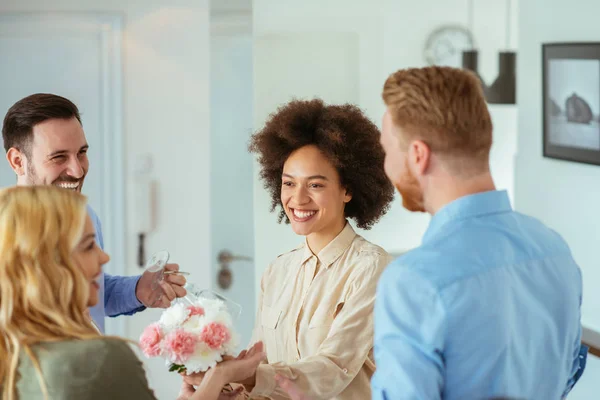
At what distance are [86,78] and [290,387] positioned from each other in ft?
10.2

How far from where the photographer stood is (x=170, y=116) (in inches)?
192

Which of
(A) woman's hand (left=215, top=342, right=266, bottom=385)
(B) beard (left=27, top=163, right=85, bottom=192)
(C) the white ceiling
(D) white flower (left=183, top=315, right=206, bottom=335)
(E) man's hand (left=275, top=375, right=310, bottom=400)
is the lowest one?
(E) man's hand (left=275, top=375, right=310, bottom=400)

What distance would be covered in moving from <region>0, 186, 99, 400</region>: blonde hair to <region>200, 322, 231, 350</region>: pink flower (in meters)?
0.40

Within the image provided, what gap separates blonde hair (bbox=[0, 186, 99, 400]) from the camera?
60.8 inches

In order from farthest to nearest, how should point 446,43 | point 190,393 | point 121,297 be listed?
point 446,43 < point 121,297 < point 190,393

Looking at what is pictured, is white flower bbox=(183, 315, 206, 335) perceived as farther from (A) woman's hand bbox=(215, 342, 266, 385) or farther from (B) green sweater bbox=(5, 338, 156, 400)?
(B) green sweater bbox=(5, 338, 156, 400)

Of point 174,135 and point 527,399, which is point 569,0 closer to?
point 174,135

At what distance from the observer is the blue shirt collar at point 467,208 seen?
1656 millimetres

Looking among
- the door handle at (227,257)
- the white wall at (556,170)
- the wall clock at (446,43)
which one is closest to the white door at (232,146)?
the door handle at (227,257)

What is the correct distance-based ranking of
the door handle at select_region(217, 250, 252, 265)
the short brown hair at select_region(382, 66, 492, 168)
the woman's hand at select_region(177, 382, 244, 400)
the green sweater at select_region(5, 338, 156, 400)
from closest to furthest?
the green sweater at select_region(5, 338, 156, 400) < the short brown hair at select_region(382, 66, 492, 168) < the woman's hand at select_region(177, 382, 244, 400) < the door handle at select_region(217, 250, 252, 265)

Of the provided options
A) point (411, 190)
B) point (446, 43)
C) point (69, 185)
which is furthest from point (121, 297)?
point (446, 43)

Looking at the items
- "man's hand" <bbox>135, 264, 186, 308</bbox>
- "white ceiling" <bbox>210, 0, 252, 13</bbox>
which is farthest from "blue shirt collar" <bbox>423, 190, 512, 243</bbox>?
"white ceiling" <bbox>210, 0, 252, 13</bbox>

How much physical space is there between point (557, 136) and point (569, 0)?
69cm

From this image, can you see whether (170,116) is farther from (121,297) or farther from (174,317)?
(174,317)
